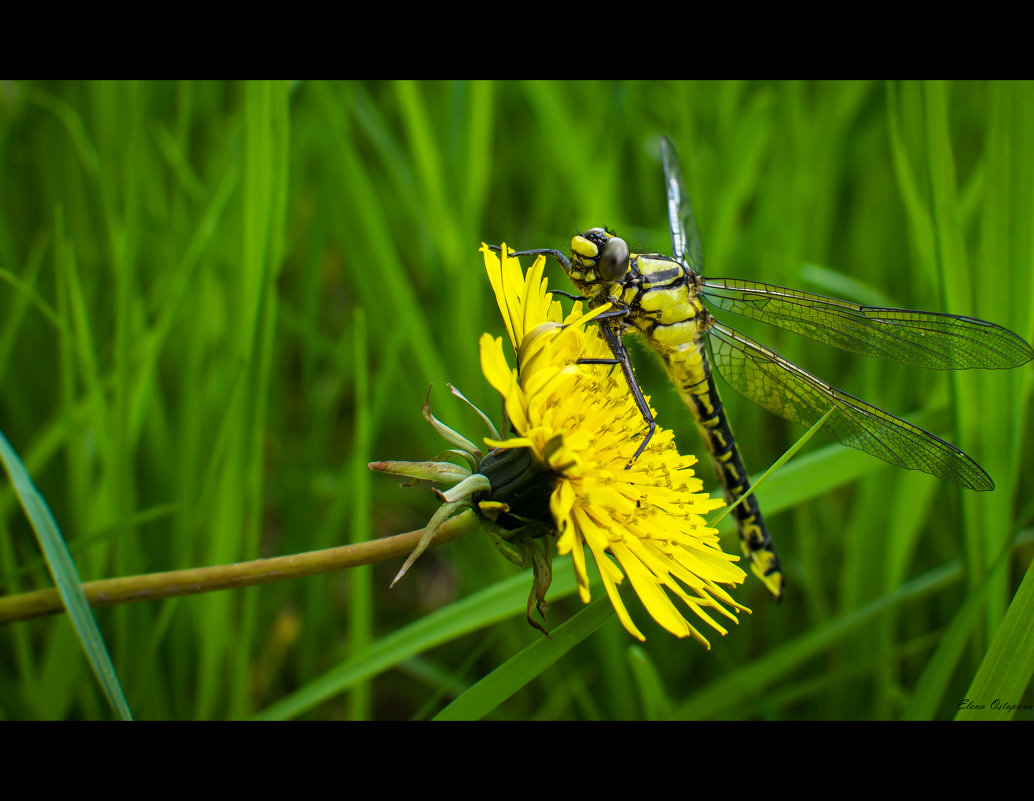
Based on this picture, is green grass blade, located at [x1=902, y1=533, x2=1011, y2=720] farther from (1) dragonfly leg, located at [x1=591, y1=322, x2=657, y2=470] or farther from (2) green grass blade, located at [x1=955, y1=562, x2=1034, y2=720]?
(1) dragonfly leg, located at [x1=591, y1=322, x2=657, y2=470]

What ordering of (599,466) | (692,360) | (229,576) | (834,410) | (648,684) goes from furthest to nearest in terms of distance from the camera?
(692,360) < (834,410) < (648,684) < (599,466) < (229,576)

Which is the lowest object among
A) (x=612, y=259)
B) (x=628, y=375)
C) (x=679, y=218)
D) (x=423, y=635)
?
(x=423, y=635)

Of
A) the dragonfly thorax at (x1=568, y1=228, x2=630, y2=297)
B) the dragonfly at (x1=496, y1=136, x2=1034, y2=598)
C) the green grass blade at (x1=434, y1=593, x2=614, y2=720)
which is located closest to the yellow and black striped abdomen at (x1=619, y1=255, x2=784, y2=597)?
the dragonfly at (x1=496, y1=136, x2=1034, y2=598)

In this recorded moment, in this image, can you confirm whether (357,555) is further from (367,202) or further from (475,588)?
(367,202)

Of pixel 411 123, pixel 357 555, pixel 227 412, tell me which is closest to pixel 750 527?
pixel 357 555

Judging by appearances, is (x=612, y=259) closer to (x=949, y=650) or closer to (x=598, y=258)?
(x=598, y=258)

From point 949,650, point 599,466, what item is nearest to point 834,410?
point 949,650

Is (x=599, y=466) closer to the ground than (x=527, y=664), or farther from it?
farther from it
